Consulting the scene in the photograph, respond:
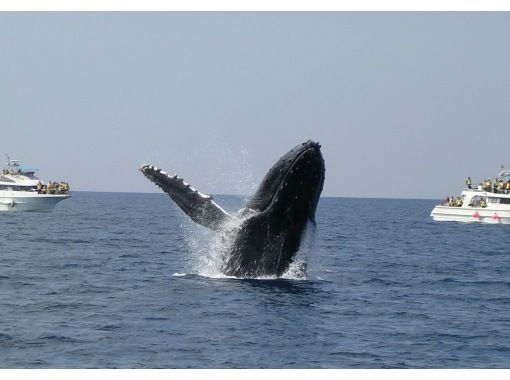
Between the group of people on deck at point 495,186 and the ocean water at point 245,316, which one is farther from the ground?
the group of people on deck at point 495,186

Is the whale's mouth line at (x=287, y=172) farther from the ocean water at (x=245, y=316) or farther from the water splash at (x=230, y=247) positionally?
the ocean water at (x=245, y=316)

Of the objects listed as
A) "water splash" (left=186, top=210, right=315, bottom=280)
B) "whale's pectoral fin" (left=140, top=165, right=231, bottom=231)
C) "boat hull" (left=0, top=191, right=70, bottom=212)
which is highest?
"whale's pectoral fin" (left=140, top=165, right=231, bottom=231)

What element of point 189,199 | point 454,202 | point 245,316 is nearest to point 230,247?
point 189,199

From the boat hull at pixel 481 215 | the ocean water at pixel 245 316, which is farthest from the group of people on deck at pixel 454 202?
the ocean water at pixel 245 316

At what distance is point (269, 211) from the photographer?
54.7 ft

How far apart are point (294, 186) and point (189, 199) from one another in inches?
102

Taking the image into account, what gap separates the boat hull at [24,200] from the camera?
71125 millimetres

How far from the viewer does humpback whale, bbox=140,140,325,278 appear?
15766 mm

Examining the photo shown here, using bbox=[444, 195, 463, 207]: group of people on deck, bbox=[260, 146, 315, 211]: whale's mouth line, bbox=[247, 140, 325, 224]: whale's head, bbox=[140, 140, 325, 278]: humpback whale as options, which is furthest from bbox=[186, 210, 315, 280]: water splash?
bbox=[444, 195, 463, 207]: group of people on deck

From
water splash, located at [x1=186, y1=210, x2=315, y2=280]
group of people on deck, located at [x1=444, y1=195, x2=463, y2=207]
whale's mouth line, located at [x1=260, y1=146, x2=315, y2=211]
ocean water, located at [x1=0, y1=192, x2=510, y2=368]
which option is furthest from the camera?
group of people on deck, located at [x1=444, y1=195, x2=463, y2=207]

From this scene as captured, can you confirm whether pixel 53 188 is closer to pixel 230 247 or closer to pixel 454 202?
pixel 454 202

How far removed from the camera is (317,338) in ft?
45.8

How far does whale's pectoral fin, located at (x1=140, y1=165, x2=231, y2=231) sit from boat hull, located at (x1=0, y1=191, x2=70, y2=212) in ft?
182

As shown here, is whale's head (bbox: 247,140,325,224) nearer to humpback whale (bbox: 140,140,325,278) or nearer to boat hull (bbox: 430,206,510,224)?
humpback whale (bbox: 140,140,325,278)
